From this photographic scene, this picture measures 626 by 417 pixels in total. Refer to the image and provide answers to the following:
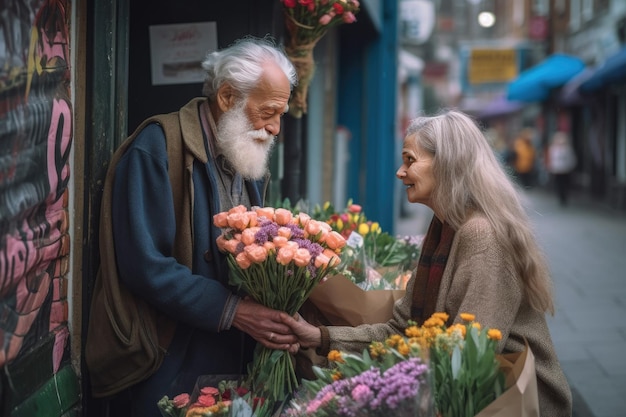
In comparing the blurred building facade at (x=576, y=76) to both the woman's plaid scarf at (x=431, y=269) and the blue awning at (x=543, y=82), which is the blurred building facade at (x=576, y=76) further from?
the woman's plaid scarf at (x=431, y=269)

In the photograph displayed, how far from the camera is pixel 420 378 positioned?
7.12 ft

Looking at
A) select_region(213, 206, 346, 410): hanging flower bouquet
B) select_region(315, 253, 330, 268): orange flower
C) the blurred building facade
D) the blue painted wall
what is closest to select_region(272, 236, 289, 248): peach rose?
select_region(213, 206, 346, 410): hanging flower bouquet

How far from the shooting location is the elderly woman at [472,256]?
108 inches

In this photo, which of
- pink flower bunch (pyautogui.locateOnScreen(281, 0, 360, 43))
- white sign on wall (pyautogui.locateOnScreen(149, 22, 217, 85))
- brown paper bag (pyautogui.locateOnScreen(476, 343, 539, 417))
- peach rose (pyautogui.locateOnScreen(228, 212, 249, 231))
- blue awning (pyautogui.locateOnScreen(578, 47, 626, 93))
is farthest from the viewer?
blue awning (pyautogui.locateOnScreen(578, 47, 626, 93))

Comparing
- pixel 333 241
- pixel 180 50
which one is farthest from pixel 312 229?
pixel 180 50

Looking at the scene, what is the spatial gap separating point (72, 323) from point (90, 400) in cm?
31

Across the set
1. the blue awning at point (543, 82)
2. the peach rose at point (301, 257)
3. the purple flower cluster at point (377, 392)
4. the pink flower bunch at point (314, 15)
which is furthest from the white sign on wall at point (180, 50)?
the blue awning at point (543, 82)

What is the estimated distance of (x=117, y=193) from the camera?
114 inches

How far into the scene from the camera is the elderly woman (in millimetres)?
2740

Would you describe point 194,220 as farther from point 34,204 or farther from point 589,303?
point 589,303

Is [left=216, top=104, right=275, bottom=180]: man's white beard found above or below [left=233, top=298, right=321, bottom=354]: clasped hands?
above

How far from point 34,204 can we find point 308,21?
210 centimetres

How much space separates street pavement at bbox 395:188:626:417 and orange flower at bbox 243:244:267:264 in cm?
95

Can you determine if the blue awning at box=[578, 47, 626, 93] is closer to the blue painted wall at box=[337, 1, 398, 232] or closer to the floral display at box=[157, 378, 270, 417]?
the blue painted wall at box=[337, 1, 398, 232]
